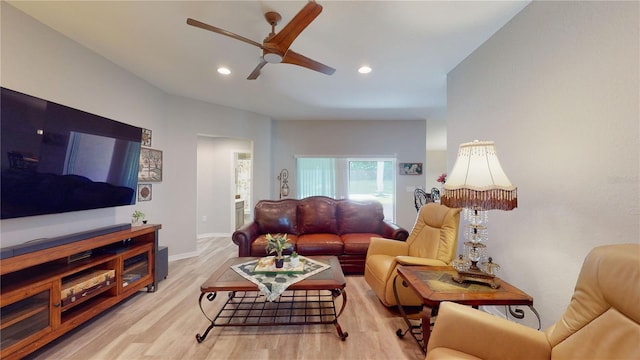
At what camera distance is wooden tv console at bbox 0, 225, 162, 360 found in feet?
5.29

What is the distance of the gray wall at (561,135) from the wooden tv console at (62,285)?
11.5 feet

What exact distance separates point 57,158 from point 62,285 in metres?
1.02

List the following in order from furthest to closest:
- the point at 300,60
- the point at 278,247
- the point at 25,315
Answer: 1. the point at 278,247
2. the point at 300,60
3. the point at 25,315

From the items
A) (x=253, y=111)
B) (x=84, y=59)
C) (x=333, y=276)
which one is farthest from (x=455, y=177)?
(x=253, y=111)

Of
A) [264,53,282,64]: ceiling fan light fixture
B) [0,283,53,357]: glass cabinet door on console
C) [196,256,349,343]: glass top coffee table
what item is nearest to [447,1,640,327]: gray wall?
[196,256,349,343]: glass top coffee table

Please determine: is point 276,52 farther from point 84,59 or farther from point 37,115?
Answer: point 84,59

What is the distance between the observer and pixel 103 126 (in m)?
2.44

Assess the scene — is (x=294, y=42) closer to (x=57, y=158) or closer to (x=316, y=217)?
(x=57, y=158)

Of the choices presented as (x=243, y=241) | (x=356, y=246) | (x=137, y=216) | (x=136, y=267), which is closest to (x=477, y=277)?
(x=356, y=246)

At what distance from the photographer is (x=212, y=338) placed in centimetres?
202

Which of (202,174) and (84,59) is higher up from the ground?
(84,59)

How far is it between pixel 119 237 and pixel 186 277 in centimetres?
117

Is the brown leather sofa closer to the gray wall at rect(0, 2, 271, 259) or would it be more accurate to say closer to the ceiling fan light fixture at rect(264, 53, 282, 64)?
the gray wall at rect(0, 2, 271, 259)

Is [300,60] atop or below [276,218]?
atop
